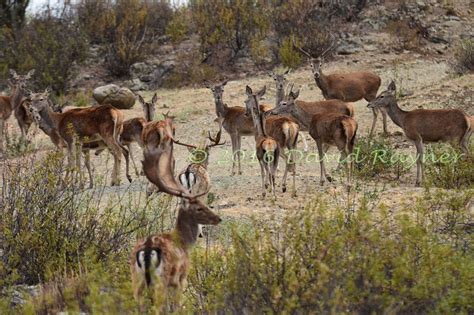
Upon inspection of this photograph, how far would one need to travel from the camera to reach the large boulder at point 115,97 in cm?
2236

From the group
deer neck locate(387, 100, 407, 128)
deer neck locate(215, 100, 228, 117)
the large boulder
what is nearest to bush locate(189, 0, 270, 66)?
the large boulder

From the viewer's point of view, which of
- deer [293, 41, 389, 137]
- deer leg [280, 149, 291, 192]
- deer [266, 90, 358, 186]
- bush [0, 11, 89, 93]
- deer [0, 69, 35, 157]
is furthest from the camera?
bush [0, 11, 89, 93]

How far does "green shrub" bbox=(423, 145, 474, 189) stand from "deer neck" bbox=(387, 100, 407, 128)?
1.03 m

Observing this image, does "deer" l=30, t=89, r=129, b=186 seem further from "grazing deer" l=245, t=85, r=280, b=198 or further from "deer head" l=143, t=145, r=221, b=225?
"deer head" l=143, t=145, r=221, b=225

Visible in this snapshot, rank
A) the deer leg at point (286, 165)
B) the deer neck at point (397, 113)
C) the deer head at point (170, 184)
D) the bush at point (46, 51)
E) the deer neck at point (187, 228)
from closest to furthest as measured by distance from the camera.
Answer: the deer head at point (170, 184), the deer neck at point (187, 228), the deer leg at point (286, 165), the deer neck at point (397, 113), the bush at point (46, 51)

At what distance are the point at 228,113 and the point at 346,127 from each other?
3511 millimetres

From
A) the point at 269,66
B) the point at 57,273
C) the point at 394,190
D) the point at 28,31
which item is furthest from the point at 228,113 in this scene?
the point at 28,31

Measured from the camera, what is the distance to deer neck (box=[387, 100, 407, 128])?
14.2 metres

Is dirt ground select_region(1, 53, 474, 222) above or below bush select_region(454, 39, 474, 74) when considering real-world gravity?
below

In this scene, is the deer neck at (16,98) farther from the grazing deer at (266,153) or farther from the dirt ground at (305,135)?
the grazing deer at (266,153)

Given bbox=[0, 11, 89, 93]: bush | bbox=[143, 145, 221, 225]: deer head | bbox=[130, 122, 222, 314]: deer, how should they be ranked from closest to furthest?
bbox=[130, 122, 222, 314]: deer
bbox=[143, 145, 221, 225]: deer head
bbox=[0, 11, 89, 93]: bush

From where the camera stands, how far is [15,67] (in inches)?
1041

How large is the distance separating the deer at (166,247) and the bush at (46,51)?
18.8 m

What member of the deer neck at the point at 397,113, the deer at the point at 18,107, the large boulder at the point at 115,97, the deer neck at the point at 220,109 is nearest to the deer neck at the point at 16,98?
the deer at the point at 18,107
